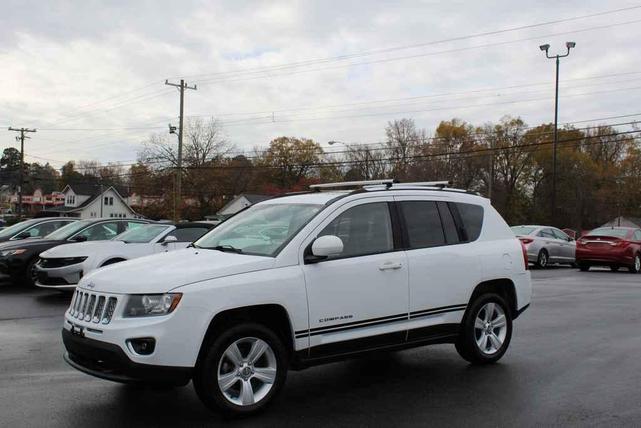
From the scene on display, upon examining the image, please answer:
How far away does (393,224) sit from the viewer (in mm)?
5961

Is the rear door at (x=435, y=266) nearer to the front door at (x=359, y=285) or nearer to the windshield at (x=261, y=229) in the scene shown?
the front door at (x=359, y=285)

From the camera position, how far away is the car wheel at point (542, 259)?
21.4m

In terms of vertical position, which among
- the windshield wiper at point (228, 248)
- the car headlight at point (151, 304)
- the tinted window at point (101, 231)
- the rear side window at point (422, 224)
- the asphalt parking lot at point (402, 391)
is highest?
the rear side window at point (422, 224)

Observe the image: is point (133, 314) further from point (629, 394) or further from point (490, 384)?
point (629, 394)

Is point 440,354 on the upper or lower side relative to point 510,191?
lower

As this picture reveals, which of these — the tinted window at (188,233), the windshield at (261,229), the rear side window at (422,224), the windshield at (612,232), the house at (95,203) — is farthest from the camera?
the house at (95,203)

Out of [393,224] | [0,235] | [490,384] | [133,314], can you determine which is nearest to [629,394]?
[490,384]

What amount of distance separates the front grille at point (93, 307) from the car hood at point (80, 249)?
6736 millimetres

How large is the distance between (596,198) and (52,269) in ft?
218

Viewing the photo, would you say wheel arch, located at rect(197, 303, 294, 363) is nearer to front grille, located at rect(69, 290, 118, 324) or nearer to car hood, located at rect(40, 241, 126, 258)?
front grille, located at rect(69, 290, 118, 324)

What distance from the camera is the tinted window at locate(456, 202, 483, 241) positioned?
662 cm

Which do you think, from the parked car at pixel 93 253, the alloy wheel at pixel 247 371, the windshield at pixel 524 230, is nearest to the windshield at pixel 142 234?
the parked car at pixel 93 253

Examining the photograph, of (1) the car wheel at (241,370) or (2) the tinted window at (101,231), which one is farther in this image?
(2) the tinted window at (101,231)

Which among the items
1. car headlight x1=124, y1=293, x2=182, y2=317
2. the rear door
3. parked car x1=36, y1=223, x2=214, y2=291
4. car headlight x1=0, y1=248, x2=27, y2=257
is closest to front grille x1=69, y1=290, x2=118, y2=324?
car headlight x1=124, y1=293, x2=182, y2=317
